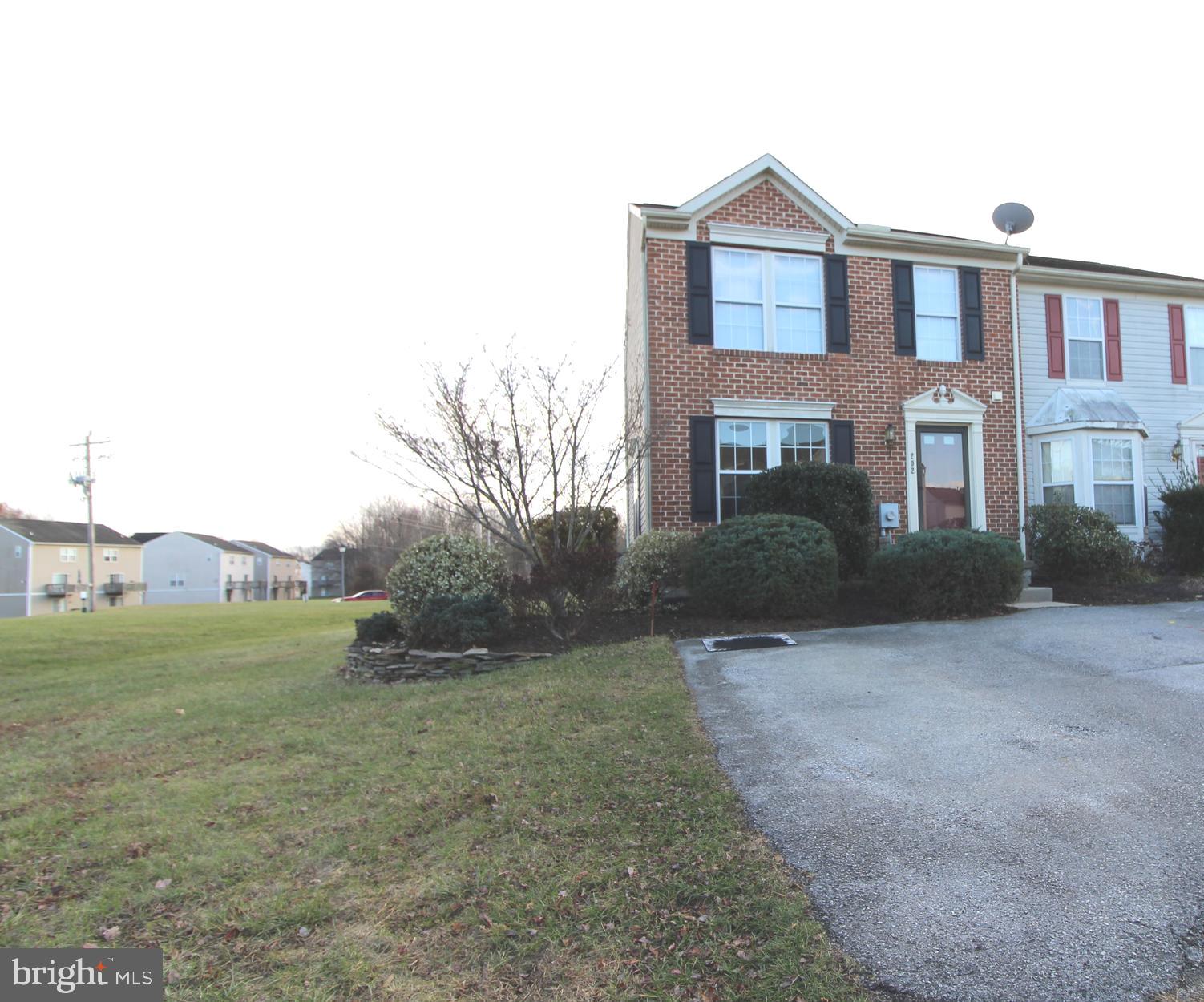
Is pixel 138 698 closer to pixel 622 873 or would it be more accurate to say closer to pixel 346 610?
pixel 622 873

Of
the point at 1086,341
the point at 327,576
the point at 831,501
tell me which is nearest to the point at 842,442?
the point at 831,501

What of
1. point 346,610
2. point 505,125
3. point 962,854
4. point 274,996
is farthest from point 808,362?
point 346,610

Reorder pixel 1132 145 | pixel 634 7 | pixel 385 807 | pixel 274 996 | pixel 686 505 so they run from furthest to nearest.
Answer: pixel 686 505, pixel 1132 145, pixel 634 7, pixel 385 807, pixel 274 996

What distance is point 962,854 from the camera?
312cm

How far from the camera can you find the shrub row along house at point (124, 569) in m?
49.6

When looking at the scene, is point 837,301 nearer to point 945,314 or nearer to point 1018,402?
point 945,314

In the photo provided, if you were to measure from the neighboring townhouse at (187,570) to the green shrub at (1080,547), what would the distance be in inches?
2624

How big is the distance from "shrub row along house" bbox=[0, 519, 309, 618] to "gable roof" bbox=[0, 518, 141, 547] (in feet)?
0.21

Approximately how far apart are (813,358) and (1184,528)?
638cm

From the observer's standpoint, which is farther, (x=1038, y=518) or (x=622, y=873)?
(x=1038, y=518)

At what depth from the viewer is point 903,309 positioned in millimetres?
12609

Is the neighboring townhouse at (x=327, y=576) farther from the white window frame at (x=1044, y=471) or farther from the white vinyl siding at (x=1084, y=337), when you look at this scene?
the white vinyl siding at (x=1084, y=337)

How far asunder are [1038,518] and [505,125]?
9703 mm

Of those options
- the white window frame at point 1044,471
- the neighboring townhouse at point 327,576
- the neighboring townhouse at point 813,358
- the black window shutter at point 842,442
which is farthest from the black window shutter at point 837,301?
the neighboring townhouse at point 327,576
